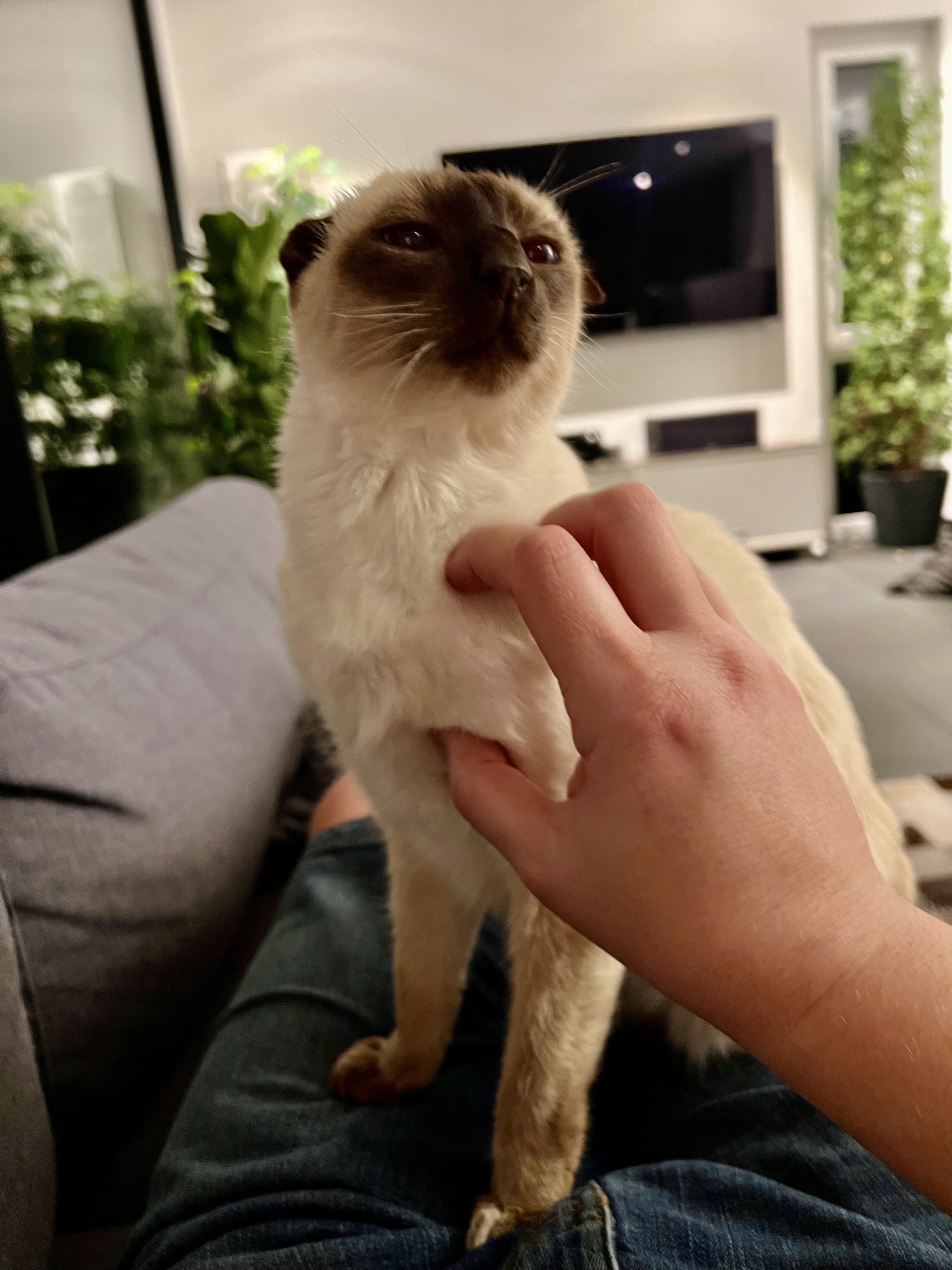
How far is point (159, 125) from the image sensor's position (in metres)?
3.51

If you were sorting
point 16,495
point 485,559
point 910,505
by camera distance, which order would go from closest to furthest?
point 485,559, point 16,495, point 910,505

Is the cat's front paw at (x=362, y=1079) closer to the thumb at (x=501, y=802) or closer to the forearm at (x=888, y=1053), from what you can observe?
the thumb at (x=501, y=802)

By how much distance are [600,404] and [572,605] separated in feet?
11.6

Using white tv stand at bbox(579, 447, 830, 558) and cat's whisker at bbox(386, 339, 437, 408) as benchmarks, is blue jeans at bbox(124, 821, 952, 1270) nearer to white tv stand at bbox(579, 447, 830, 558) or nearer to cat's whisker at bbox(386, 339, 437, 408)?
cat's whisker at bbox(386, 339, 437, 408)

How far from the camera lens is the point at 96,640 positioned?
0.92 metres

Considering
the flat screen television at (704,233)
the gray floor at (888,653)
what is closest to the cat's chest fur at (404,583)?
the gray floor at (888,653)

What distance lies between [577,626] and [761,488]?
4152 mm

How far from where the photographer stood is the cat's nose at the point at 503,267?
2.05 ft

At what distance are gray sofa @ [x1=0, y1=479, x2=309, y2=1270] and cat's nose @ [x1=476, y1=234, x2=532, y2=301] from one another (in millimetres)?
561

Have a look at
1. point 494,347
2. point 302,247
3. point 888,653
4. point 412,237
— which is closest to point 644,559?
point 494,347

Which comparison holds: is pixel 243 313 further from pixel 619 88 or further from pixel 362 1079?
pixel 619 88

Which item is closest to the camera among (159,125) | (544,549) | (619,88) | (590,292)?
(544,549)

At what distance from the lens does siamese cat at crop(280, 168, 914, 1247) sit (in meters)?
0.64

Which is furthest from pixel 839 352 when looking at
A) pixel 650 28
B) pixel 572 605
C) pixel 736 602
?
pixel 572 605
